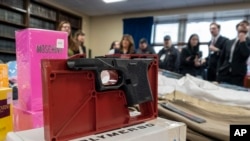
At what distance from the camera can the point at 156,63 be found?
73 cm

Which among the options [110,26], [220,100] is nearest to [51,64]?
[220,100]

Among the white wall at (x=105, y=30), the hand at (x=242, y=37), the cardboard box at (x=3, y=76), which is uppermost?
the white wall at (x=105, y=30)

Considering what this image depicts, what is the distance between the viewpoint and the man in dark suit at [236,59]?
235 cm

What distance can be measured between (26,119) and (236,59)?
230 cm

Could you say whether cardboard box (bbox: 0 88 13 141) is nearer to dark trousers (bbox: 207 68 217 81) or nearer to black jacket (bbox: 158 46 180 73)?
black jacket (bbox: 158 46 180 73)

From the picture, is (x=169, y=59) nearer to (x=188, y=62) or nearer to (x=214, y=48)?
(x=188, y=62)

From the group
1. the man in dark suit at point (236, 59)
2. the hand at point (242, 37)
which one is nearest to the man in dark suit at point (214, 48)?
the man in dark suit at point (236, 59)

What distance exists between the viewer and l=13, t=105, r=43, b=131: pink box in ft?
2.29

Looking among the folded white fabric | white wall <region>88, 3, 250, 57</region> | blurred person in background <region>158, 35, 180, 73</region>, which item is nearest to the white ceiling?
white wall <region>88, 3, 250, 57</region>

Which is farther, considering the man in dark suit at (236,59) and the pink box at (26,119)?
the man in dark suit at (236,59)

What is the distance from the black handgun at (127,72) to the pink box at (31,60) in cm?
22

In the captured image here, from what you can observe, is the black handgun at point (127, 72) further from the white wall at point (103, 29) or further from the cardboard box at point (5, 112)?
the white wall at point (103, 29)

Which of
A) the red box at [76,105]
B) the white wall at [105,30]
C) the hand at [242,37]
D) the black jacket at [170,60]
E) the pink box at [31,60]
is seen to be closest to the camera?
the red box at [76,105]

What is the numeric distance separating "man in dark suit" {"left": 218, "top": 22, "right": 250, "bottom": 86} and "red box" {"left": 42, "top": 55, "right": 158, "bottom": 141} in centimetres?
212
